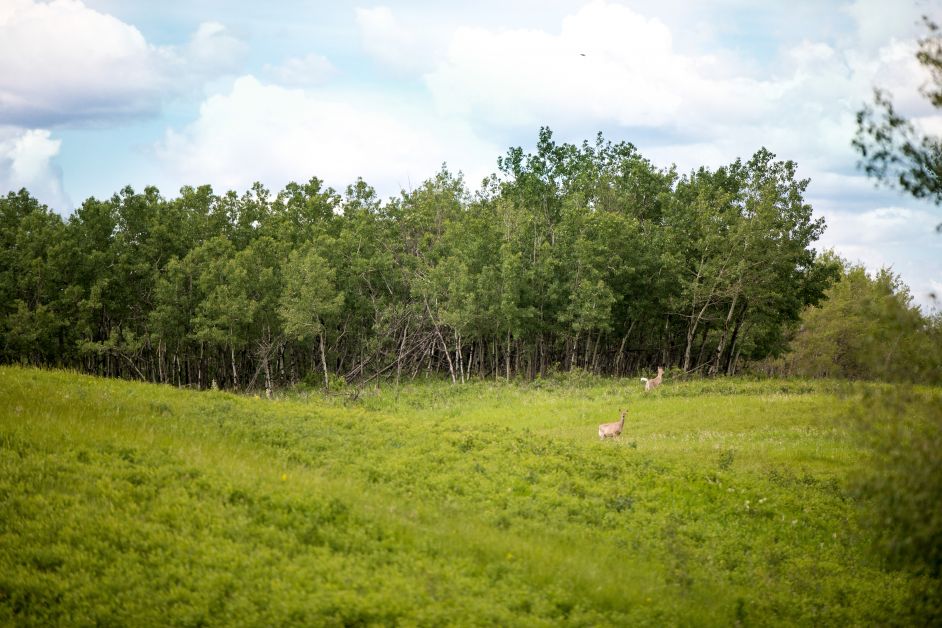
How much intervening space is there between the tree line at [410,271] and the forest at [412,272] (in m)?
0.18

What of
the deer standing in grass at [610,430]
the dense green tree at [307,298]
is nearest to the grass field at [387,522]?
the deer standing in grass at [610,430]

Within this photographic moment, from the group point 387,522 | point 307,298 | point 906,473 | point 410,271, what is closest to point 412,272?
point 410,271

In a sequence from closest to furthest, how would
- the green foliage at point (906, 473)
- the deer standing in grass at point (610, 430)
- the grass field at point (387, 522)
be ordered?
the green foliage at point (906, 473) → the grass field at point (387, 522) → the deer standing in grass at point (610, 430)

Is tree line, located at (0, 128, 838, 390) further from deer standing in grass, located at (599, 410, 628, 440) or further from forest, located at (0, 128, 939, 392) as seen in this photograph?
deer standing in grass, located at (599, 410, 628, 440)

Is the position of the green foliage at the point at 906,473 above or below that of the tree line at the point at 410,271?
below

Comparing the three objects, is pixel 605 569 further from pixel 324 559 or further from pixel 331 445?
pixel 331 445

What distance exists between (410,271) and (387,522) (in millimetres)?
48347

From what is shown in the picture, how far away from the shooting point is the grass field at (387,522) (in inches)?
429

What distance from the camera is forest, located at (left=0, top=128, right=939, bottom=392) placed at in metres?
51.4

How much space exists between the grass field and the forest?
28016 millimetres

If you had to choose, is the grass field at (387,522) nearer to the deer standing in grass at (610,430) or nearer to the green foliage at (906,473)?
→ the green foliage at (906,473)

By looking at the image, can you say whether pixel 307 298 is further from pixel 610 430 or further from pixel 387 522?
pixel 387 522

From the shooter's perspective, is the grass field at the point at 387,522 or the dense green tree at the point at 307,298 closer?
the grass field at the point at 387,522

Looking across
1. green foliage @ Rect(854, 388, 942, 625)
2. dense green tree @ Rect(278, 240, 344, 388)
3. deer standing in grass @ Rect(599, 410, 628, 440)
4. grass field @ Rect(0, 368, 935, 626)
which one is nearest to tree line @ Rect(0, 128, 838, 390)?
dense green tree @ Rect(278, 240, 344, 388)
